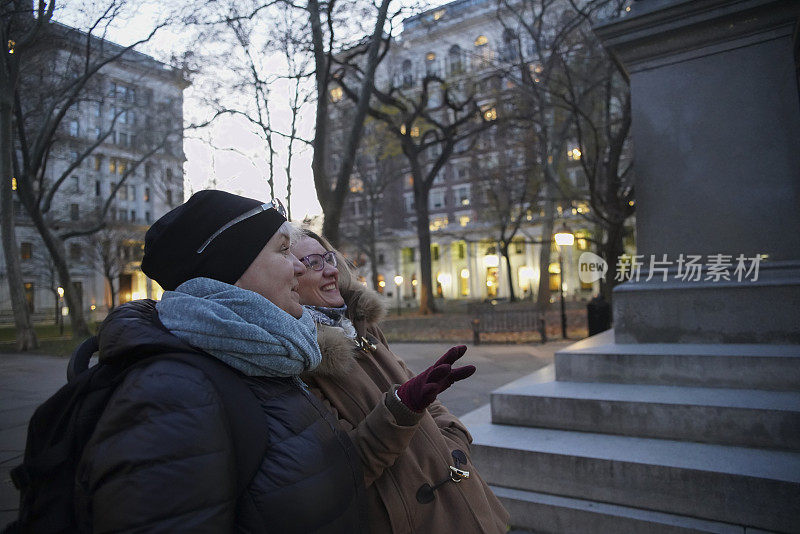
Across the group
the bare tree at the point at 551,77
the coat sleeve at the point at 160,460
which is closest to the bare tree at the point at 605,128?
the bare tree at the point at 551,77

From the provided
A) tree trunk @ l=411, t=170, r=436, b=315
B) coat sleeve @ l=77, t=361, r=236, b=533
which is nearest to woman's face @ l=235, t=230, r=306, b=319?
coat sleeve @ l=77, t=361, r=236, b=533

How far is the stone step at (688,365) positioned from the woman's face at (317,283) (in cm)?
347

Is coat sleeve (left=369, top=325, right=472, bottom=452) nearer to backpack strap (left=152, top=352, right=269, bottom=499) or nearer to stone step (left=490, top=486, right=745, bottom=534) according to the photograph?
backpack strap (left=152, top=352, right=269, bottom=499)

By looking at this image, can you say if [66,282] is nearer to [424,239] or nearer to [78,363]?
[424,239]

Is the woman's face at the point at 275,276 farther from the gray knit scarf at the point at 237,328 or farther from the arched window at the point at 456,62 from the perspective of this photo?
the arched window at the point at 456,62

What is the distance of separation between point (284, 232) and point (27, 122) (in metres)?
17.8

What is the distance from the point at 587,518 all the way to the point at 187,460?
3.28m

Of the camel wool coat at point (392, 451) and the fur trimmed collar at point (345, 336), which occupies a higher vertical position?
the fur trimmed collar at point (345, 336)

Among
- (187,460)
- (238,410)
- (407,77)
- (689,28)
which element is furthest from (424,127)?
(187,460)

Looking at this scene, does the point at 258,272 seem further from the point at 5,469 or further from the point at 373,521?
the point at 5,469

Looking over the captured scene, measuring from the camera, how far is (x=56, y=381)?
8.09 meters

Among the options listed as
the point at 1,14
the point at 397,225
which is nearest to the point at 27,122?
the point at 1,14

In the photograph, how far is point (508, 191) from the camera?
106 feet

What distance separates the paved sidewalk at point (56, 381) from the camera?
4.68 m
